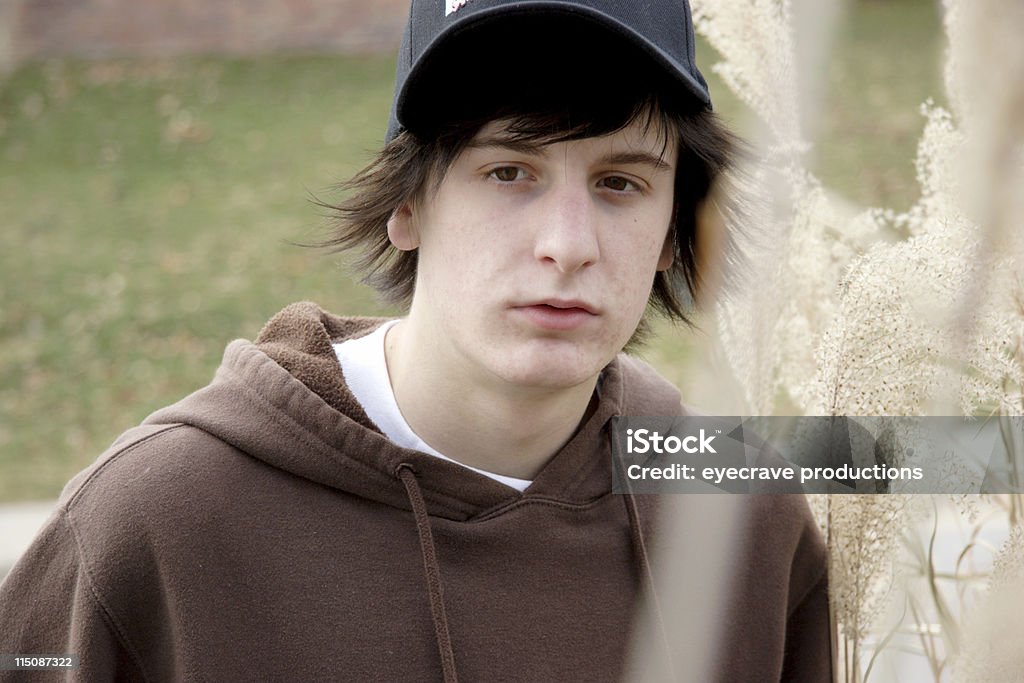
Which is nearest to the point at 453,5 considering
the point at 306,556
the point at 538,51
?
the point at 538,51

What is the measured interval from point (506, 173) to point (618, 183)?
153 millimetres

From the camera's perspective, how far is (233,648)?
4.84ft

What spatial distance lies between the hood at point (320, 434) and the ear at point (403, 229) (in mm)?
172

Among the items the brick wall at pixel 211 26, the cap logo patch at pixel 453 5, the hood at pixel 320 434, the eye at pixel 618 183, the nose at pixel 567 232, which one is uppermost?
the brick wall at pixel 211 26

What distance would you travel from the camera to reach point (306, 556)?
1.53 m

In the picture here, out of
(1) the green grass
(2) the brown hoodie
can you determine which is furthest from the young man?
(1) the green grass

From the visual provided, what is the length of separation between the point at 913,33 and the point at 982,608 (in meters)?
9.53

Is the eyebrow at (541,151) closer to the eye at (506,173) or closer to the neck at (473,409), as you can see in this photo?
the eye at (506,173)

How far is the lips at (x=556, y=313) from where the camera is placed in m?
1.46

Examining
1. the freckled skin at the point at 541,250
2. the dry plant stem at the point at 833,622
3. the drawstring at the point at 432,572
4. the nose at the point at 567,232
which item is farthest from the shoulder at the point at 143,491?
the dry plant stem at the point at 833,622

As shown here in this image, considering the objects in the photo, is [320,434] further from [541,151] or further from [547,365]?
[541,151]

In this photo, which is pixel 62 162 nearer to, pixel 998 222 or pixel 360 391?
pixel 360 391

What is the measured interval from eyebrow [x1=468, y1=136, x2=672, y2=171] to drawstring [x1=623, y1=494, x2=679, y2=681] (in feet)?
1.69

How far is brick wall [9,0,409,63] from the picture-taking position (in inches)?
349
